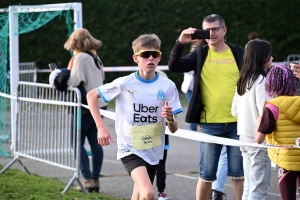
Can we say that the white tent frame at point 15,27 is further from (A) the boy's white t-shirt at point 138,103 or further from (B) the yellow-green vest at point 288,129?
(B) the yellow-green vest at point 288,129

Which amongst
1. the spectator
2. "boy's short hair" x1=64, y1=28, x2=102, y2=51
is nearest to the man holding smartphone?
the spectator

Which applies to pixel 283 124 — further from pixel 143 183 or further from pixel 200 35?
pixel 200 35

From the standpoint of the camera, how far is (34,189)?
8.22 metres

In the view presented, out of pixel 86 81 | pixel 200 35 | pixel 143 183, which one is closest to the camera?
pixel 143 183

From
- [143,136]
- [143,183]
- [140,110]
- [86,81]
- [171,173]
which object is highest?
[86,81]

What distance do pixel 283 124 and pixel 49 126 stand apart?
4.13 metres

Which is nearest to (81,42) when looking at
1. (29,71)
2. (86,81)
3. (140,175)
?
(86,81)

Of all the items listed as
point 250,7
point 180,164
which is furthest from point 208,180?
point 250,7

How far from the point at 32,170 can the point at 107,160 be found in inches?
49.0

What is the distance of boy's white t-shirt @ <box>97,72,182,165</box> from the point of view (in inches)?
232

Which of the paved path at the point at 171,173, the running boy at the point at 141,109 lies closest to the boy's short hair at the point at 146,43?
the running boy at the point at 141,109

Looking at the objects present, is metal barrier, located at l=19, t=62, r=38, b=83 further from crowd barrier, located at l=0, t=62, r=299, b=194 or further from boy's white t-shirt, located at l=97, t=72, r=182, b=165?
boy's white t-shirt, located at l=97, t=72, r=182, b=165

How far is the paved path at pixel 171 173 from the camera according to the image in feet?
27.4

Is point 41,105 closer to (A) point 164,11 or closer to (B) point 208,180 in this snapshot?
A: (B) point 208,180
